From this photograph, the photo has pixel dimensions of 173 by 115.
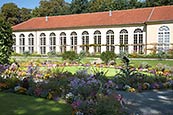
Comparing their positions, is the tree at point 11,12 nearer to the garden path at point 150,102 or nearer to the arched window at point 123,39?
the arched window at point 123,39

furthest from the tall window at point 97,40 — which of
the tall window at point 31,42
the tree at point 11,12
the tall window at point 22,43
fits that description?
the tree at point 11,12

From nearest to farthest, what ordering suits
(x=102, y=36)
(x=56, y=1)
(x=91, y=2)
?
1. (x=102, y=36)
2. (x=91, y=2)
3. (x=56, y=1)

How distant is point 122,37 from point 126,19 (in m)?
2.35

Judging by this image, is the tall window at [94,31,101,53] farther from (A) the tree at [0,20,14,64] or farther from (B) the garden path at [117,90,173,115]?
(B) the garden path at [117,90,173,115]

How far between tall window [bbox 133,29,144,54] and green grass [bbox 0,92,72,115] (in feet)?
98.6

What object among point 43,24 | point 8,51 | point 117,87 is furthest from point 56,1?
point 117,87

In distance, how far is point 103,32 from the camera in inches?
1550

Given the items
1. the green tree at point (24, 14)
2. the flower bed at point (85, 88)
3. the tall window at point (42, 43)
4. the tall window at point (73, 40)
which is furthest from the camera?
the green tree at point (24, 14)

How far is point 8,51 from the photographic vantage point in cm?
1686

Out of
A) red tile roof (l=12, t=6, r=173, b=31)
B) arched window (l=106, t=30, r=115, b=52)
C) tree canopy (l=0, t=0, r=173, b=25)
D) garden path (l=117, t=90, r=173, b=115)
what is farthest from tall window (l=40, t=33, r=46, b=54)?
garden path (l=117, t=90, r=173, b=115)

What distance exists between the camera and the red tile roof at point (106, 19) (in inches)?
1444

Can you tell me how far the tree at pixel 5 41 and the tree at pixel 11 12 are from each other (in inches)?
1757

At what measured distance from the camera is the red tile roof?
36688 millimetres

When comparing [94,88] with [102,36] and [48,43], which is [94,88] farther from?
[48,43]
